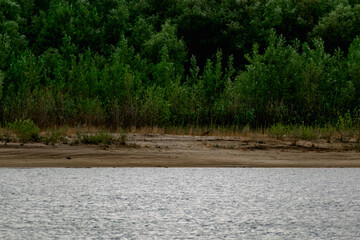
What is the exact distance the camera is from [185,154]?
13.1 meters

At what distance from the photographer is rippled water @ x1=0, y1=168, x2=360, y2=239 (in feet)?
16.9

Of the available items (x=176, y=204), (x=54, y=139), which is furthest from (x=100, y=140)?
(x=176, y=204)

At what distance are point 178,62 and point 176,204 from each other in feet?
109

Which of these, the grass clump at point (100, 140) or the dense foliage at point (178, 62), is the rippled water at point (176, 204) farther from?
the dense foliage at point (178, 62)

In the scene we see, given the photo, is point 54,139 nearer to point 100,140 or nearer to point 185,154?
point 100,140

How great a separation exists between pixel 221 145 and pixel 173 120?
5838 millimetres

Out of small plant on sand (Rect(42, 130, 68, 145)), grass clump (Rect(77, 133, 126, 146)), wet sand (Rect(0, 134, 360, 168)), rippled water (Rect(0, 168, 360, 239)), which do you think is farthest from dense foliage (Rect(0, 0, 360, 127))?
rippled water (Rect(0, 168, 360, 239))

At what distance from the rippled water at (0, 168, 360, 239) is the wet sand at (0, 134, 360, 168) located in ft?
4.94

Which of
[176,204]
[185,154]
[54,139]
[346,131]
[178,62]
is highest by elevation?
[178,62]

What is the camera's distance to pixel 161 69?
31.5m

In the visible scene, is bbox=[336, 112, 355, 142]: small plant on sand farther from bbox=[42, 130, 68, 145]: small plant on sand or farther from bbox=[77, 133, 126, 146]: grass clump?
bbox=[42, 130, 68, 145]: small plant on sand

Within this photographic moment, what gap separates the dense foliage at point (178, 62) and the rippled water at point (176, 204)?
9.19 metres

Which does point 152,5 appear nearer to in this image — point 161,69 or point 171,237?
point 161,69

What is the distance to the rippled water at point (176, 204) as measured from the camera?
A: 5.14 meters
